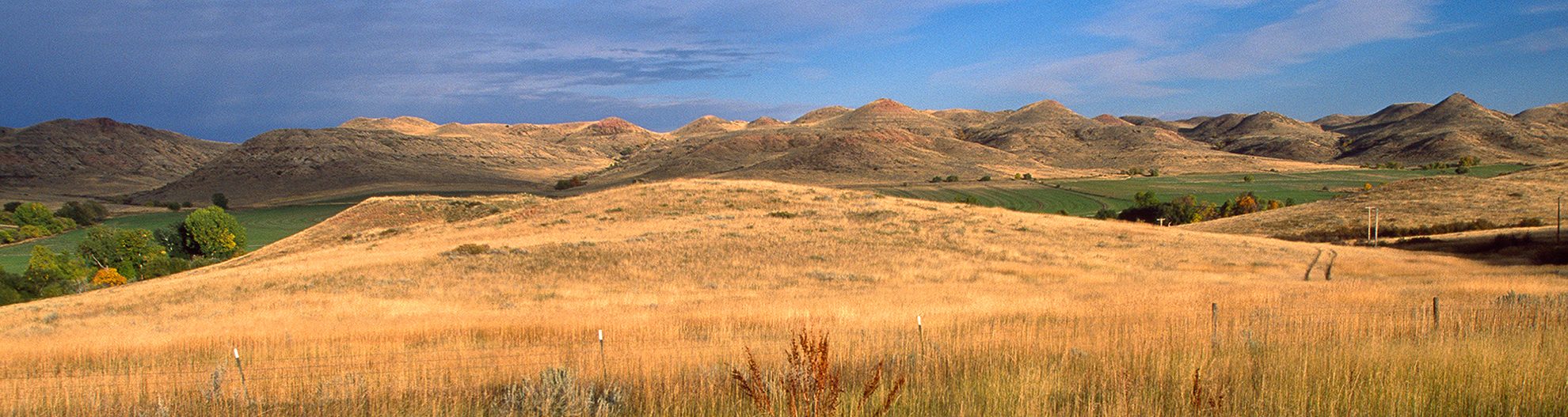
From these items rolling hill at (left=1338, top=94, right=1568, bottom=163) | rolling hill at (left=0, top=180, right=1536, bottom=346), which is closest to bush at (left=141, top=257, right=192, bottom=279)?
rolling hill at (left=0, top=180, right=1536, bottom=346)

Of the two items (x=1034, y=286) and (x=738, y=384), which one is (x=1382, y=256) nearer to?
(x=1034, y=286)

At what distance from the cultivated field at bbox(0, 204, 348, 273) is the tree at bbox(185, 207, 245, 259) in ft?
12.6

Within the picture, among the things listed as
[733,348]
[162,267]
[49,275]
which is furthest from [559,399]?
[49,275]

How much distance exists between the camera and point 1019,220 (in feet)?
149

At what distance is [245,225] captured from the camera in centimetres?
10831

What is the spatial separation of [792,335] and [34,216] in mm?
136187

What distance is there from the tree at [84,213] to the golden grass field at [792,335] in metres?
108

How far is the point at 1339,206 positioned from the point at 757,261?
57.1m

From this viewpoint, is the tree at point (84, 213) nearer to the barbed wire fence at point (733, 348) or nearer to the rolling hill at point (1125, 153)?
the barbed wire fence at point (733, 348)

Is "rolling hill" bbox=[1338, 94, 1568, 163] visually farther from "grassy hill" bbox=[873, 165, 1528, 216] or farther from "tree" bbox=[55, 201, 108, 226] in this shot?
"tree" bbox=[55, 201, 108, 226]

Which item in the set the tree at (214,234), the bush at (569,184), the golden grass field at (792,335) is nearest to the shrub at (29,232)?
the tree at (214,234)

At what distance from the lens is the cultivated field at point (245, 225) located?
86625 millimetres

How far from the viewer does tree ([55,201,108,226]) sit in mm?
113125

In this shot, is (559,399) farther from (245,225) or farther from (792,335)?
(245,225)
